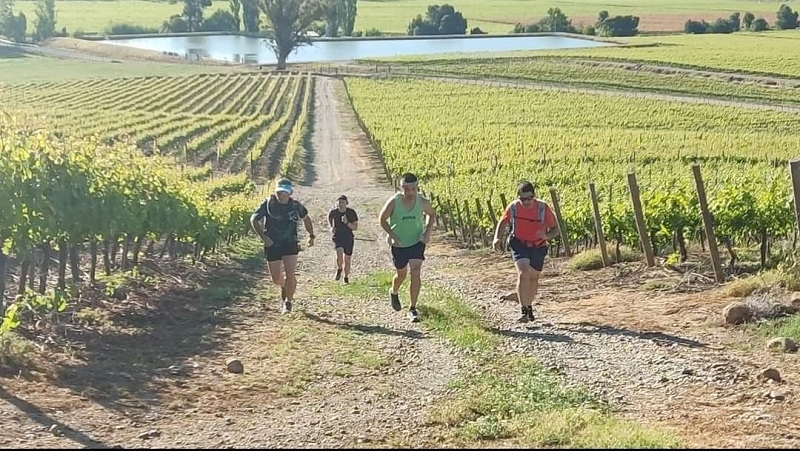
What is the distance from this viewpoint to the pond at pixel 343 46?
440 ft

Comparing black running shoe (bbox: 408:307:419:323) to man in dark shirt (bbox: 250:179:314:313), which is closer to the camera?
black running shoe (bbox: 408:307:419:323)

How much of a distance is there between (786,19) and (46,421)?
466 ft

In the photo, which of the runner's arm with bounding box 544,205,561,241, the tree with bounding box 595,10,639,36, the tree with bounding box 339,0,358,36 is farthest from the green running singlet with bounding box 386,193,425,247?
the tree with bounding box 339,0,358,36

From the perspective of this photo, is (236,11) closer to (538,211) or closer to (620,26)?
(620,26)

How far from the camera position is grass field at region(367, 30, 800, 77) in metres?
85.4

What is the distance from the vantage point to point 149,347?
33.2 ft

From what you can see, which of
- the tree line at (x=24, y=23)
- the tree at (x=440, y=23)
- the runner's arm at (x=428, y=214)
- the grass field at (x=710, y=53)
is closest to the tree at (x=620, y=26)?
the grass field at (x=710, y=53)

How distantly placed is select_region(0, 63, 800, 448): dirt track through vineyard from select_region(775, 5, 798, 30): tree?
133108 millimetres

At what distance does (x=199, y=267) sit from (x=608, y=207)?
649 cm

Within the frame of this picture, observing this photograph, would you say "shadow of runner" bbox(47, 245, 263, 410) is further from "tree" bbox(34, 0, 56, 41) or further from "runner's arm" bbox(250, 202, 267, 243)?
"tree" bbox(34, 0, 56, 41)

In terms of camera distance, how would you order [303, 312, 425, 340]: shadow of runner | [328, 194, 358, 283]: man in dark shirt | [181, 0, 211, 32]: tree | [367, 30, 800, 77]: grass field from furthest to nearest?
1. [181, 0, 211, 32]: tree
2. [367, 30, 800, 77]: grass field
3. [328, 194, 358, 283]: man in dark shirt
4. [303, 312, 425, 340]: shadow of runner

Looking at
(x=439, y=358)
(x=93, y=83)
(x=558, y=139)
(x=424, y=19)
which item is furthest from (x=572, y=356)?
(x=424, y=19)

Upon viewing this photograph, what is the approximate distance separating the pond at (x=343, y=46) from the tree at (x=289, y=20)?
408cm

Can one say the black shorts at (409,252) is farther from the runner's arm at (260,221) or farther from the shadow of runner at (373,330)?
the runner's arm at (260,221)
